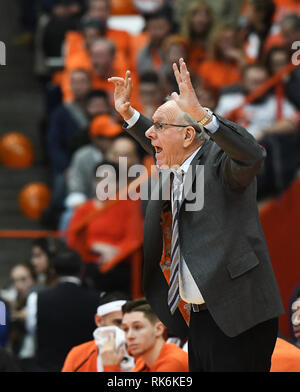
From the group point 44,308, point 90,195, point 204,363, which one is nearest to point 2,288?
point 90,195

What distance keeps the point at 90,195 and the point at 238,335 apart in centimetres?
509

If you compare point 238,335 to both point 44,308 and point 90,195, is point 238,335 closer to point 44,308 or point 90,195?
point 44,308

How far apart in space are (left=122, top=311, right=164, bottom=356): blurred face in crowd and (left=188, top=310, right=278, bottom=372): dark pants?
105cm

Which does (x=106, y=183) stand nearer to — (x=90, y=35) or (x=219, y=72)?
(x=219, y=72)

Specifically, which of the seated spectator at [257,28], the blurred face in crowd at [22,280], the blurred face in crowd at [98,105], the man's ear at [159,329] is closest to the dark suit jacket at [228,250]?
the man's ear at [159,329]

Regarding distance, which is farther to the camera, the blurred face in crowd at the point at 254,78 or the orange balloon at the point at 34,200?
the orange balloon at the point at 34,200

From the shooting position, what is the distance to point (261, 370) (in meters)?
4.38

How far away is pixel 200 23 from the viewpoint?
36.0 feet

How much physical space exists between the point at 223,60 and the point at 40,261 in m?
3.05

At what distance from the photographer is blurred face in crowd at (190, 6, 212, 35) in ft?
36.0

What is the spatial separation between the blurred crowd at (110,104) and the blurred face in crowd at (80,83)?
1cm

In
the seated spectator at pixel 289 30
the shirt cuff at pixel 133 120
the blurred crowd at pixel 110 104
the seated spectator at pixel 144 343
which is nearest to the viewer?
the shirt cuff at pixel 133 120

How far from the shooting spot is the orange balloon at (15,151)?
37.9 feet

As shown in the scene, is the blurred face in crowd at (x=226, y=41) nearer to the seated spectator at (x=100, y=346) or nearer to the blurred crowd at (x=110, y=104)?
the blurred crowd at (x=110, y=104)
